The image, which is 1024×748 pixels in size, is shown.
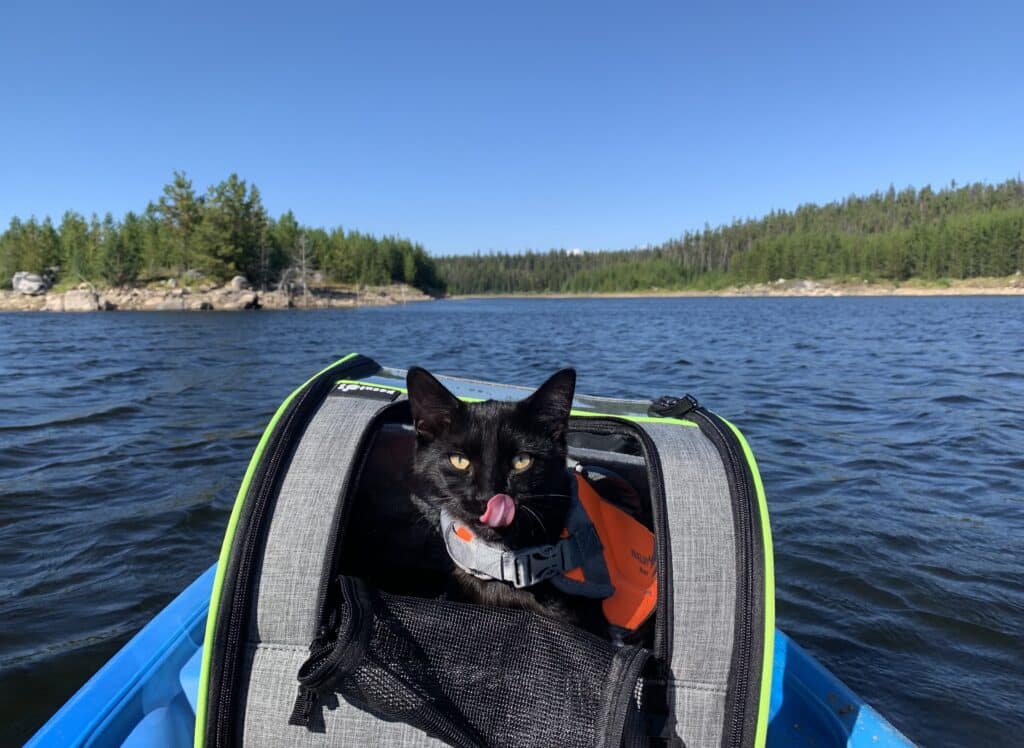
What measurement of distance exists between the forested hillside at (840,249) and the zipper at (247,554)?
400ft

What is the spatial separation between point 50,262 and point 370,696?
93.5 m

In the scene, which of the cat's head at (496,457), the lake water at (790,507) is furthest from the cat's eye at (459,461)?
the lake water at (790,507)

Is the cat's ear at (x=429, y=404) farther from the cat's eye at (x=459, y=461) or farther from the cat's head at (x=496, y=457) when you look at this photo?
the cat's eye at (x=459, y=461)

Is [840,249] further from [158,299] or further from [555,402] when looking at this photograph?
[555,402]

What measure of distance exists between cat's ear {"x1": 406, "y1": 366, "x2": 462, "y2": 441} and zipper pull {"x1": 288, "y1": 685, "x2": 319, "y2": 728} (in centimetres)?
98

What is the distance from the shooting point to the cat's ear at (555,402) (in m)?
2.28

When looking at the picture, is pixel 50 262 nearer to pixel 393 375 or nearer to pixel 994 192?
pixel 393 375

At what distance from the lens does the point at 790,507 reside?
21.1 ft

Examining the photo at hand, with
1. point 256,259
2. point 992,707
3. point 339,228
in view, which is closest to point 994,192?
point 339,228

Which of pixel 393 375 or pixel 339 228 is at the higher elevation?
pixel 339 228

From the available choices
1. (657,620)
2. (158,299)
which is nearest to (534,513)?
(657,620)

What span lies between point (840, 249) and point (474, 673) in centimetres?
13909

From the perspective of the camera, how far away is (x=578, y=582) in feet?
7.31

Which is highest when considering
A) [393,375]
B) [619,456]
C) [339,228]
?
[339,228]
